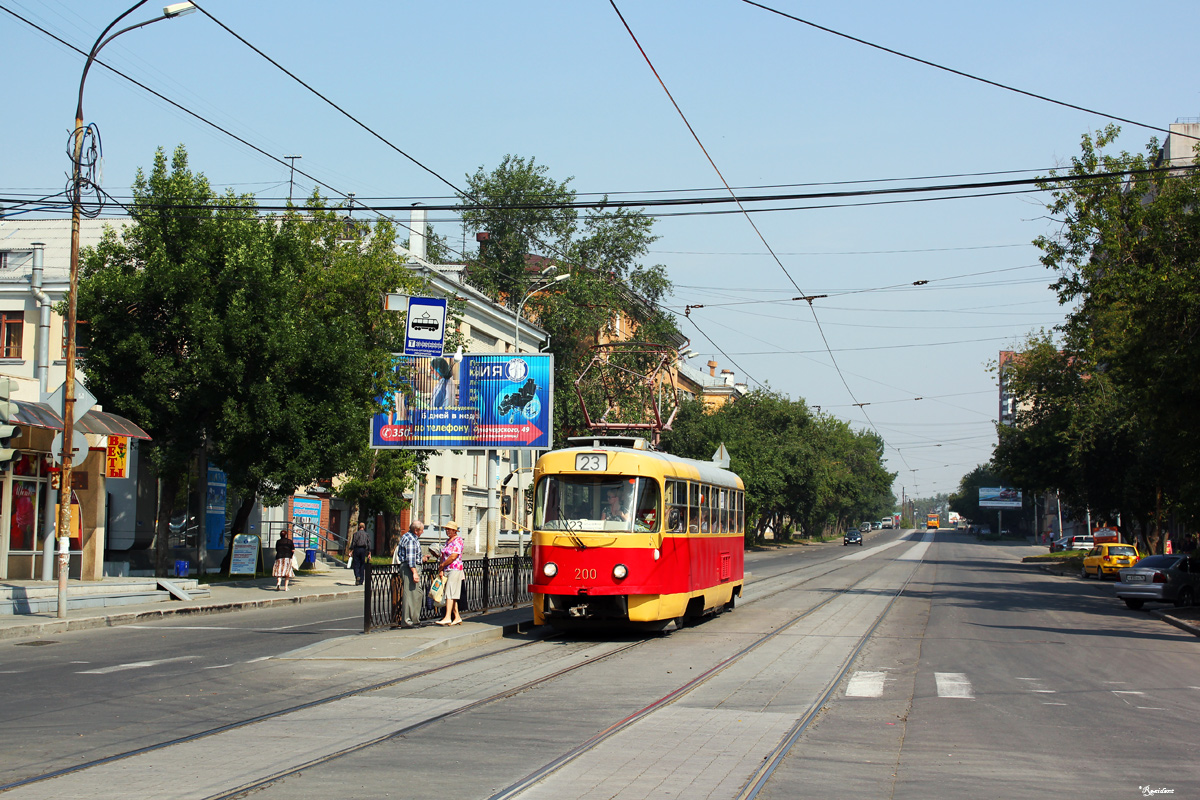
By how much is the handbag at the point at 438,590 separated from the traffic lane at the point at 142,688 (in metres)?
1.63

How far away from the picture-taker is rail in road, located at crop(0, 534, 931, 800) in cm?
721

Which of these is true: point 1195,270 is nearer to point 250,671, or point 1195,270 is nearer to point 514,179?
point 250,671

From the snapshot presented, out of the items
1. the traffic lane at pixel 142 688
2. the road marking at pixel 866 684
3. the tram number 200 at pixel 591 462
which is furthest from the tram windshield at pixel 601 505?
the road marking at pixel 866 684

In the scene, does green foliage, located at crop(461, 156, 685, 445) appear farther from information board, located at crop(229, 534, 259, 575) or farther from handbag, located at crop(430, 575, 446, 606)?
handbag, located at crop(430, 575, 446, 606)

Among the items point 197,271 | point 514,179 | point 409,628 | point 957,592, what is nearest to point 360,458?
point 197,271

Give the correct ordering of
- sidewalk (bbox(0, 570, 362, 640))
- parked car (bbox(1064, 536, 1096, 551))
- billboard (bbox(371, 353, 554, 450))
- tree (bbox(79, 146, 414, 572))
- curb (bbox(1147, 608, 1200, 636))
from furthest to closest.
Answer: parked car (bbox(1064, 536, 1096, 551)) → tree (bbox(79, 146, 414, 572)) → billboard (bbox(371, 353, 554, 450)) → curb (bbox(1147, 608, 1200, 636)) → sidewalk (bbox(0, 570, 362, 640))

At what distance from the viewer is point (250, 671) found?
1312 cm

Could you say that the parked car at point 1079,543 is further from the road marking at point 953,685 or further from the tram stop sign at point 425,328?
the road marking at point 953,685

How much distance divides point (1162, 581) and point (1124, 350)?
5840 millimetres

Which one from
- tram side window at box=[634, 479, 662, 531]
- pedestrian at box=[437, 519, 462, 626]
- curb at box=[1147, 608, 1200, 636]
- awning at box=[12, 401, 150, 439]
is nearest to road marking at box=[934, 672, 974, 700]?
tram side window at box=[634, 479, 662, 531]

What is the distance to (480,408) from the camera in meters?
27.7

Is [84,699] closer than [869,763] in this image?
No

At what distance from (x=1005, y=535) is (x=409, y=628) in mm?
145653

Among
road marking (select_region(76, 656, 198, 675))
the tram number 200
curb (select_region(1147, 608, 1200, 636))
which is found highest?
the tram number 200
